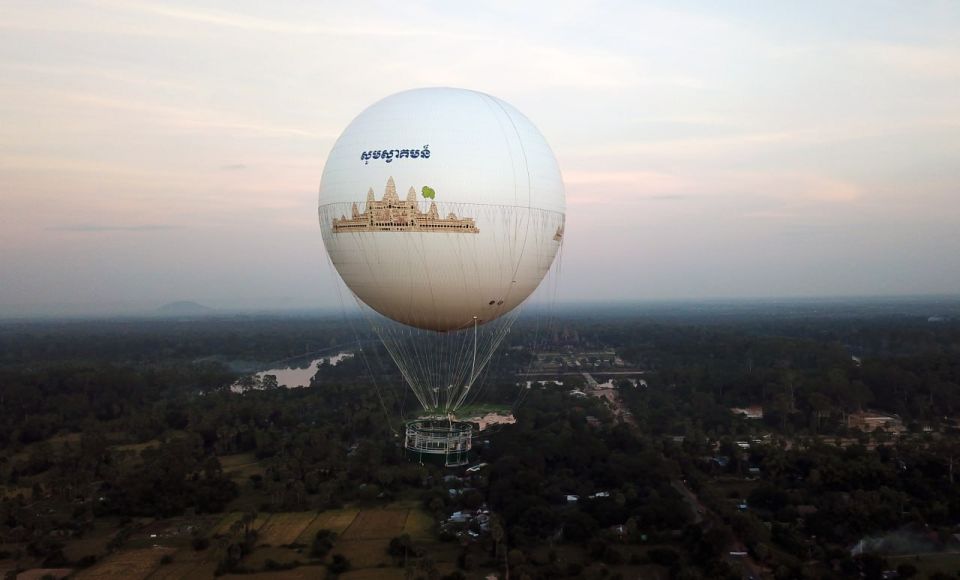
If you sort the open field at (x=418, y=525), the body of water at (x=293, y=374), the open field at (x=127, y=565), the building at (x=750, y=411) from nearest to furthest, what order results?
the open field at (x=127, y=565), the open field at (x=418, y=525), the building at (x=750, y=411), the body of water at (x=293, y=374)

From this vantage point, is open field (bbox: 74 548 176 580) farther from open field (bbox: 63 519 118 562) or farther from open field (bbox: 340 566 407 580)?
open field (bbox: 340 566 407 580)

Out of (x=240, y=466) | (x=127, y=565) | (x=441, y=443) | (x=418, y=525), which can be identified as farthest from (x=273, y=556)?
(x=240, y=466)

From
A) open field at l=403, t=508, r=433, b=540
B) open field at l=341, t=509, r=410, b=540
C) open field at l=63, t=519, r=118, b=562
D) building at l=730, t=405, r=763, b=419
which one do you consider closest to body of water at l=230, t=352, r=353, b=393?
open field at l=63, t=519, r=118, b=562

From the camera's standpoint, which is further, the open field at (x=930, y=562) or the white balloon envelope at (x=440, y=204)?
the open field at (x=930, y=562)

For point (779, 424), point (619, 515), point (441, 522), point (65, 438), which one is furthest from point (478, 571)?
point (65, 438)

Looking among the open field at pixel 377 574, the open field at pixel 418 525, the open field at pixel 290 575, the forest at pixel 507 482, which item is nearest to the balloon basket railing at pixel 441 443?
the forest at pixel 507 482

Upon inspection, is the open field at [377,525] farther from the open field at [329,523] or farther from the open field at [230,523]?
the open field at [230,523]
